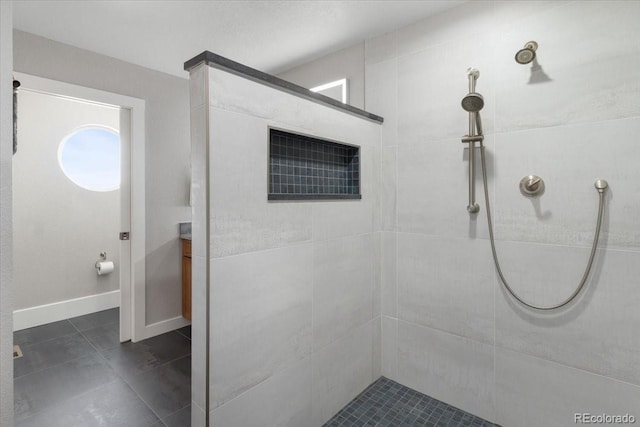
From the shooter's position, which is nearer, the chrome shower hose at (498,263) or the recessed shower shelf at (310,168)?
the chrome shower hose at (498,263)

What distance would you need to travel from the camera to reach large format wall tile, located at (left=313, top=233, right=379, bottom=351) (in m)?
1.77

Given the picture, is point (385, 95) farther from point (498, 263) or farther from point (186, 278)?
point (186, 278)

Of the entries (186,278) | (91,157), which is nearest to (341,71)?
(186,278)

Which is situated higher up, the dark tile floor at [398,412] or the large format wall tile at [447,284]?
the large format wall tile at [447,284]

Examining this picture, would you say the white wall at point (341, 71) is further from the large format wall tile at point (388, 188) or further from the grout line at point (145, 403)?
the grout line at point (145, 403)

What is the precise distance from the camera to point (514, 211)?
1703mm

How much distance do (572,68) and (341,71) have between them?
1.44 meters

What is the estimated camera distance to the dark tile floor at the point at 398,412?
5.84 feet

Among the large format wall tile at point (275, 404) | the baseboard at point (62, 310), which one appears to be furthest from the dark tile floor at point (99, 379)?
the large format wall tile at point (275, 404)

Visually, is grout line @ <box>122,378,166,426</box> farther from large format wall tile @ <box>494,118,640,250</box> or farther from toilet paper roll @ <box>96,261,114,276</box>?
large format wall tile @ <box>494,118,640,250</box>

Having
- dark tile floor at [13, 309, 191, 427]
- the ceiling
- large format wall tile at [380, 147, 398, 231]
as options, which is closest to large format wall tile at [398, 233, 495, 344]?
A: large format wall tile at [380, 147, 398, 231]

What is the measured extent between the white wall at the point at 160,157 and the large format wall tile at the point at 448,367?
7.13ft

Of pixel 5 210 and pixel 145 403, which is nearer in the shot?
pixel 5 210

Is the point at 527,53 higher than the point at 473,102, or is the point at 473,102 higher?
the point at 527,53
